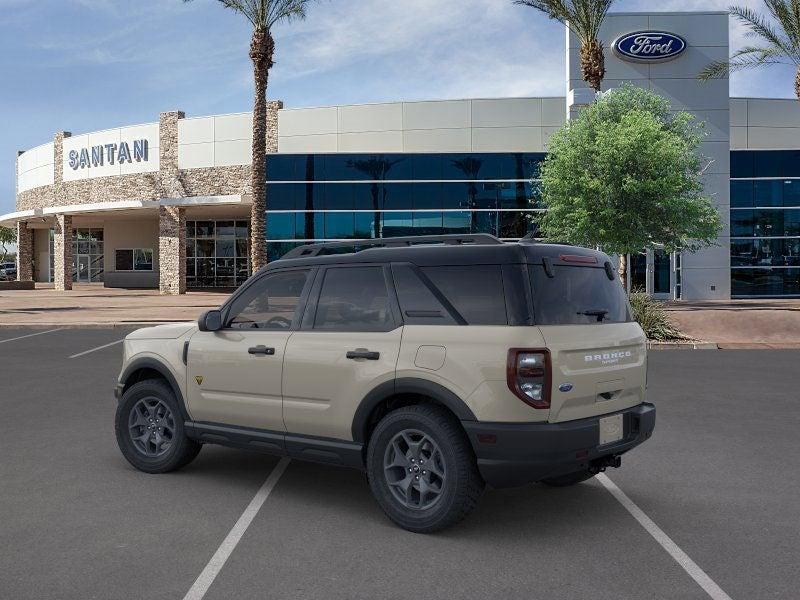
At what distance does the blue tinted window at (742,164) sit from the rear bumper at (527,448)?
34075mm

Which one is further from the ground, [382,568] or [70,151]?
[70,151]

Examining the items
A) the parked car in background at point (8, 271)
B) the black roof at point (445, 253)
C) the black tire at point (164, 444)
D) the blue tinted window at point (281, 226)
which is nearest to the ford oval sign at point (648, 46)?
the blue tinted window at point (281, 226)

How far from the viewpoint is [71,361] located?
1406cm

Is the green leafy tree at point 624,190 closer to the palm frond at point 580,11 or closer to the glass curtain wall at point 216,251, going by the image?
the palm frond at point 580,11

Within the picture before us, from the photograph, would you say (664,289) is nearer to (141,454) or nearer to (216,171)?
(216,171)

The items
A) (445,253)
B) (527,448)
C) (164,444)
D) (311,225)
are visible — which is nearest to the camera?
(527,448)

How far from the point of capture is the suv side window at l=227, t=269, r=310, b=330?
226 inches

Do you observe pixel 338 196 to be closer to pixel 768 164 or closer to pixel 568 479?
pixel 768 164

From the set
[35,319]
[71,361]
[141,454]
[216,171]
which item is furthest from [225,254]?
[141,454]

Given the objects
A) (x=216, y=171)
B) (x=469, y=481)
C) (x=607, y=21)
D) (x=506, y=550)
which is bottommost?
(x=506, y=550)

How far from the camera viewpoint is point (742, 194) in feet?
115

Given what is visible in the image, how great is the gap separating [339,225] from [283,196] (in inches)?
119

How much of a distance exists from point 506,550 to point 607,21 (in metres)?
32.6

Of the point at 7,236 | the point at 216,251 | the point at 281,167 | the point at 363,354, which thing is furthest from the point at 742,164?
the point at 7,236
